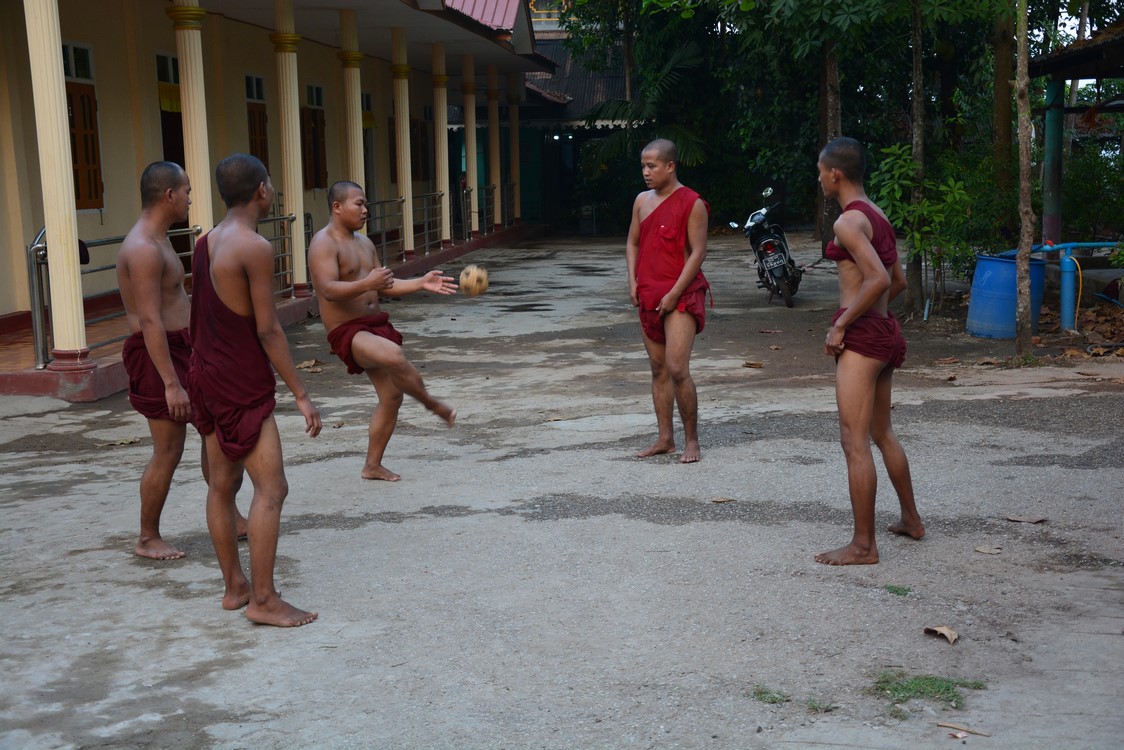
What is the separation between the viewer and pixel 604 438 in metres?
7.63

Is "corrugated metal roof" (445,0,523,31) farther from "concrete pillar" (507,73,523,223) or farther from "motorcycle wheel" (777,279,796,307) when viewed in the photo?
"motorcycle wheel" (777,279,796,307)

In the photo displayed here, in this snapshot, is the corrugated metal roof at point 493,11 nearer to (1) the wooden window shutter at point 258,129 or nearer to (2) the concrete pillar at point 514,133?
(1) the wooden window shutter at point 258,129

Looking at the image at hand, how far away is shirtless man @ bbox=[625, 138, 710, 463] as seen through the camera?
693cm

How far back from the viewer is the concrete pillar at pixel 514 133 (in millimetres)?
27219

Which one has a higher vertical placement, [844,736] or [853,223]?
[853,223]

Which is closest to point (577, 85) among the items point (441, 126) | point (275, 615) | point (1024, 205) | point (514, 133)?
point (514, 133)

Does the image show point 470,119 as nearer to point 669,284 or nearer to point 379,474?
point 669,284

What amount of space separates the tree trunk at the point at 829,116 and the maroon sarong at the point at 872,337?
26.2ft

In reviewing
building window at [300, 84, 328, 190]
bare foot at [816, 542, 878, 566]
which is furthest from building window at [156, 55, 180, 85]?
bare foot at [816, 542, 878, 566]

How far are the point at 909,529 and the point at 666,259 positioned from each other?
242cm

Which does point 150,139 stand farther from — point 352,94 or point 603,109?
Answer: point 603,109

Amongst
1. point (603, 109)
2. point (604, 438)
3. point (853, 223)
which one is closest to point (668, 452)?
point (604, 438)

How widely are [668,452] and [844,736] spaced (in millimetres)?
3677

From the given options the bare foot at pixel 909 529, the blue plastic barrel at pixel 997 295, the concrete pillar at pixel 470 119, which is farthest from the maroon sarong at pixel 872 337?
the concrete pillar at pixel 470 119
